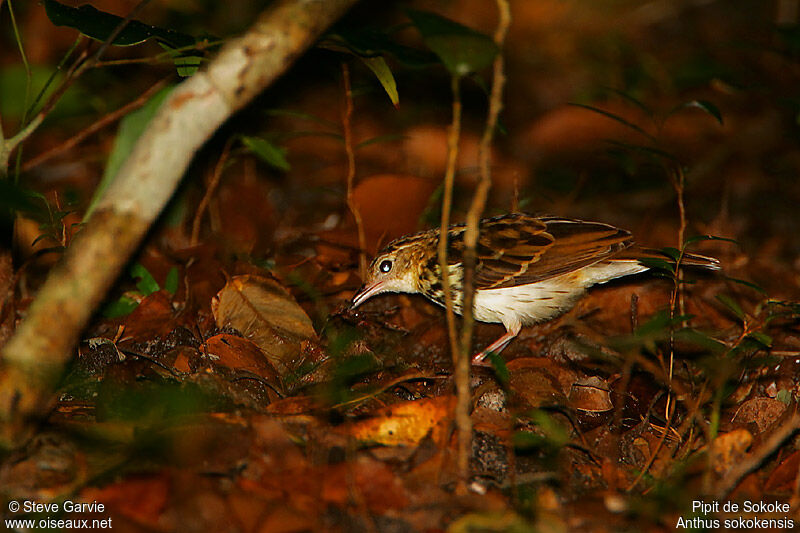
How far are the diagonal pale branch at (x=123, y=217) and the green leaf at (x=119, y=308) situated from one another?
205cm

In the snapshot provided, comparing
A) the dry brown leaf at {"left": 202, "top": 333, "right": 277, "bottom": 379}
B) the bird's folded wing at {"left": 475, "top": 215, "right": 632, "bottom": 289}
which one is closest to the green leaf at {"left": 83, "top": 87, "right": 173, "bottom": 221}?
the dry brown leaf at {"left": 202, "top": 333, "right": 277, "bottom": 379}

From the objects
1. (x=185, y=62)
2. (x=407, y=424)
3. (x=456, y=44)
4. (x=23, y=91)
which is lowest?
(x=407, y=424)

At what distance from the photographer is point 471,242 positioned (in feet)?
11.6

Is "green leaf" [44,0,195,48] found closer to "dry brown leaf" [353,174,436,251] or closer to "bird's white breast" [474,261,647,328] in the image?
"dry brown leaf" [353,174,436,251]

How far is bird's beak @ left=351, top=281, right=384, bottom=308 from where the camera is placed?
5.75 meters

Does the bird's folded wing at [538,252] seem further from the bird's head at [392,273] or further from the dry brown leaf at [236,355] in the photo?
the dry brown leaf at [236,355]

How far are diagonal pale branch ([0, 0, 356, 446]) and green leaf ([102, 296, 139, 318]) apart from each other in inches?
80.6

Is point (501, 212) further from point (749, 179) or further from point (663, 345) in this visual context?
point (749, 179)

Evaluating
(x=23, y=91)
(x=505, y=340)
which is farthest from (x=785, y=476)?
(x=23, y=91)

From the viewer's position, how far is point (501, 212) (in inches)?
272

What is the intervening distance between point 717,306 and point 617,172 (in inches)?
125

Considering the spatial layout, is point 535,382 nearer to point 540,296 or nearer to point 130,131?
point 540,296

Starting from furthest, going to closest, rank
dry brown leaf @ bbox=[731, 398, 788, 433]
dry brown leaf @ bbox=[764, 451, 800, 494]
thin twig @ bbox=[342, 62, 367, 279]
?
thin twig @ bbox=[342, 62, 367, 279], dry brown leaf @ bbox=[731, 398, 788, 433], dry brown leaf @ bbox=[764, 451, 800, 494]

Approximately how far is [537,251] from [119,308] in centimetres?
310
